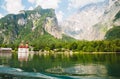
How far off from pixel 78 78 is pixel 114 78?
9.43m

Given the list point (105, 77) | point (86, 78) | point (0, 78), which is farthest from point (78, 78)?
point (0, 78)

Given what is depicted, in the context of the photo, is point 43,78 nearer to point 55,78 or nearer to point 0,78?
point 55,78

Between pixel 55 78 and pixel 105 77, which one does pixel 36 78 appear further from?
pixel 105 77

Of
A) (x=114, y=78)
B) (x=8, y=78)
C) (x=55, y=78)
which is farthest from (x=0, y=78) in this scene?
(x=114, y=78)

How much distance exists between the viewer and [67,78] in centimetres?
7250

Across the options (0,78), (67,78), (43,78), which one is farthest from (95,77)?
(0,78)

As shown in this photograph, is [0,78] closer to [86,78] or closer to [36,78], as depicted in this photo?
[36,78]

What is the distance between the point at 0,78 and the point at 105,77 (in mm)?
27927

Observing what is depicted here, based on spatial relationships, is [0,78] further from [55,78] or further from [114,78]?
[114,78]

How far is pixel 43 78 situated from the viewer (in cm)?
7244

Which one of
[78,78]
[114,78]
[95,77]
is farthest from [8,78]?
[114,78]

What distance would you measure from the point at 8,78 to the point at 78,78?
18633mm

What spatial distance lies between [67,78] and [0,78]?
58.0 feet

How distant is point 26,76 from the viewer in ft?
248
